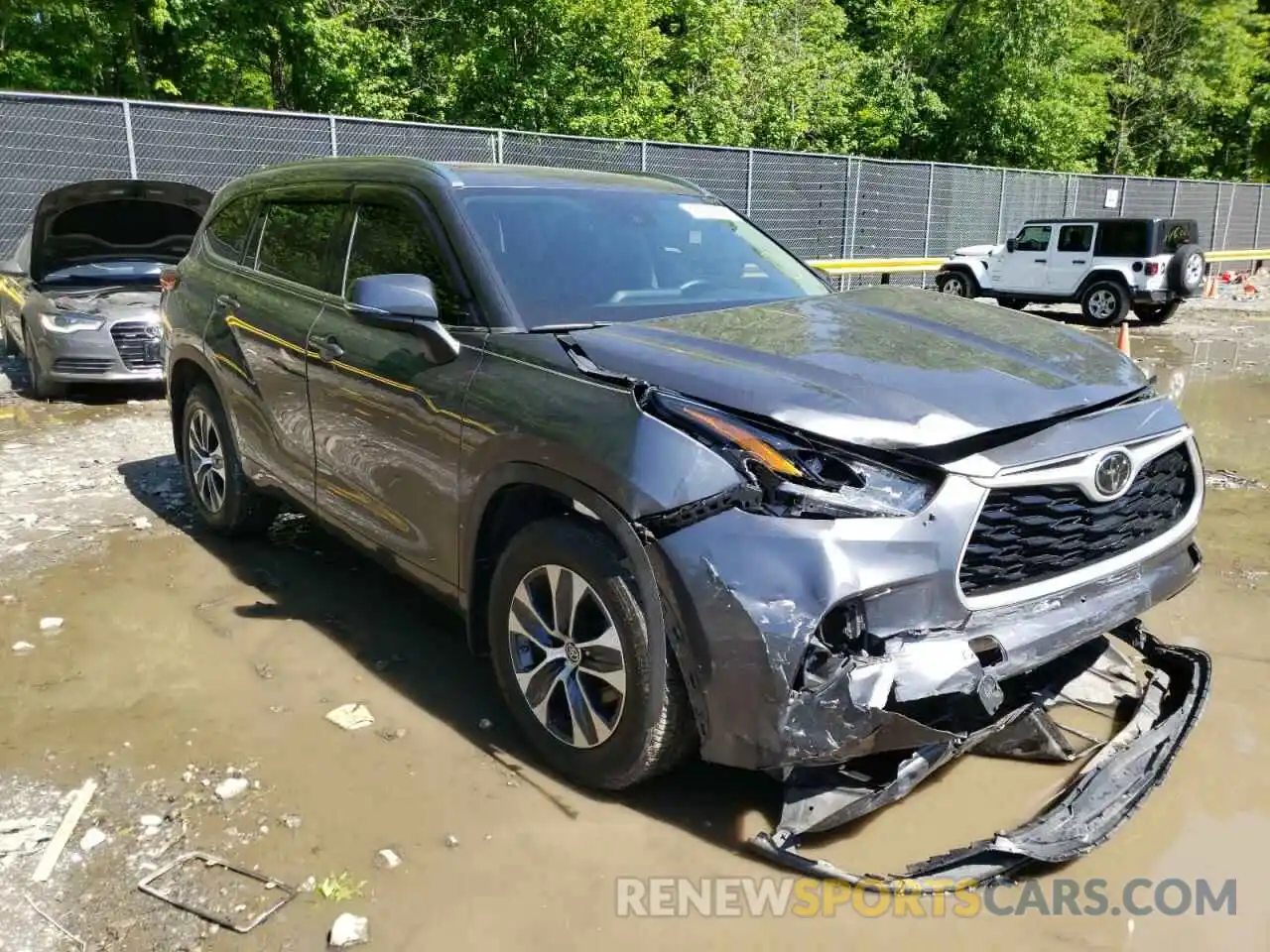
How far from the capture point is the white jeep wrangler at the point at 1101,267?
16.1 metres

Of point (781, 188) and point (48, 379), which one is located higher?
point (781, 188)

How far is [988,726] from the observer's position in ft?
8.82

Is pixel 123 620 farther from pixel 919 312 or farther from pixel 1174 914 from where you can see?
pixel 1174 914

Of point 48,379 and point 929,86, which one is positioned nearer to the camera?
point 48,379

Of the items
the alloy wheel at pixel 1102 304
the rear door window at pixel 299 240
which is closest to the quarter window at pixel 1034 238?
the alloy wheel at pixel 1102 304

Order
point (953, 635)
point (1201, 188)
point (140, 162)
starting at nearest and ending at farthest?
point (953, 635), point (140, 162), point (1201, 188)

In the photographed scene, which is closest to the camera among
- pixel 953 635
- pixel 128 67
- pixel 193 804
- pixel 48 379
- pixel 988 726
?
pixel 953 635

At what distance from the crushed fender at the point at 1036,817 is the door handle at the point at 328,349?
232 centimetres

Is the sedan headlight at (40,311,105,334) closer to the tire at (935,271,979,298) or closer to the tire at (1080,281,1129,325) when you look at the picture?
the tire at (935,271,979,298)

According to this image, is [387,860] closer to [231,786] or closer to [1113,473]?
[231,786]

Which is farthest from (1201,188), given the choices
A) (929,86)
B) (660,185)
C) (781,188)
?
(660,185)

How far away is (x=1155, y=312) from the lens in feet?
55.7

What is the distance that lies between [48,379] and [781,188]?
1192 centimetres

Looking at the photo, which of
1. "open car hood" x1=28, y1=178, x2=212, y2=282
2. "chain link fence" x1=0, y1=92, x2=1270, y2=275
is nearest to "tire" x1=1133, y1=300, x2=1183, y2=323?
"chain link fence" x1=0, y1=92, x2=1270, y2=275
